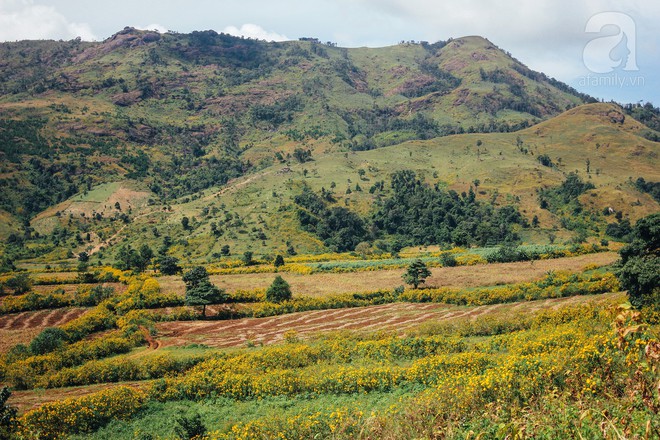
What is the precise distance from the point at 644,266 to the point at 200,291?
45.3 m

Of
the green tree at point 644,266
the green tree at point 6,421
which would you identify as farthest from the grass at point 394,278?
the green tree at point 6,421

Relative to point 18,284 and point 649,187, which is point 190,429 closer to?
point 18,284

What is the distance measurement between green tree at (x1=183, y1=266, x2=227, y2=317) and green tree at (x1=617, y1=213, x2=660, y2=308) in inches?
1698

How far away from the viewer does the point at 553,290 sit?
149ft

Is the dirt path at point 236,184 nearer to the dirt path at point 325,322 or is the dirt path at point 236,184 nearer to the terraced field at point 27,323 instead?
the terraced field at point 27,323

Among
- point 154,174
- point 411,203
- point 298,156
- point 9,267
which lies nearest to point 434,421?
point 9,267

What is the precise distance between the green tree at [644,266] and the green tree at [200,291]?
43.1 m

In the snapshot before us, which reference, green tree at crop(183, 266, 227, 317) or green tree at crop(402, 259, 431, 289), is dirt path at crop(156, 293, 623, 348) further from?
green tree at crop(402, 259, 431, 289)

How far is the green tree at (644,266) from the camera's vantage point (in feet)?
93.2

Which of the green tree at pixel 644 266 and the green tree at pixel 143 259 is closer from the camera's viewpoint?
the green tree at pixel 644 266

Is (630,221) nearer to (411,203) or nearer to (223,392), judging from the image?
(411,203)

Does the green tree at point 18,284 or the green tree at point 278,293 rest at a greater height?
the green tree at point 18,284

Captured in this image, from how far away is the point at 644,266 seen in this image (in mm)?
31625

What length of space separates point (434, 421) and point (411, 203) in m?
134
